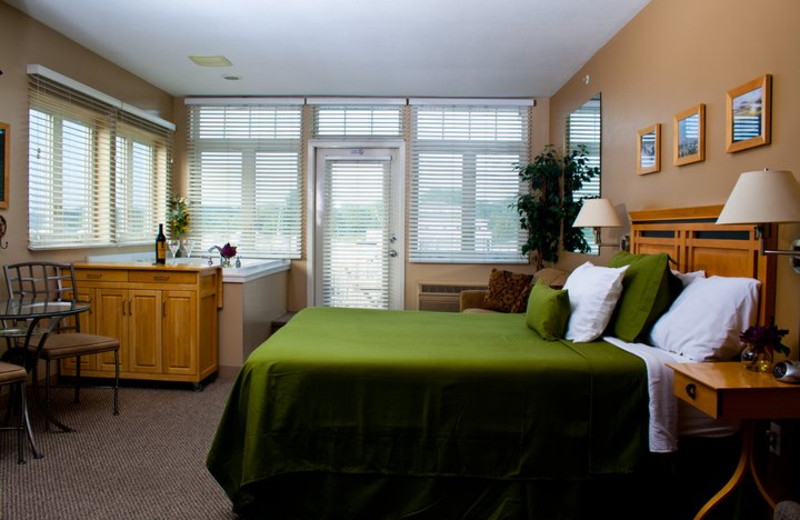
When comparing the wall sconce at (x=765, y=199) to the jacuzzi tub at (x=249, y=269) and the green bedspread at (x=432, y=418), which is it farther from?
the jacuzzi tub at (x=249, y=269)

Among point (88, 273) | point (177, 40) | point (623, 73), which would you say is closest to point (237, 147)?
point (177, 40)

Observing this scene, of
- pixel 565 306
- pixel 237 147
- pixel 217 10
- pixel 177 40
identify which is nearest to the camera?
pixel 565 306

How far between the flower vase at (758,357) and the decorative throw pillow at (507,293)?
8.78 feet

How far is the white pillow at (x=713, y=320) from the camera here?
219 centimetres

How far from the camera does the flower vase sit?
2.01 metres

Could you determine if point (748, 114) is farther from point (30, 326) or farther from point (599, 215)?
point (30, 326)

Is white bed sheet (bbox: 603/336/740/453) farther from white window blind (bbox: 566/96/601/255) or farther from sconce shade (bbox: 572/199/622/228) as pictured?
white window blind (bbox: 566/96/601/255)

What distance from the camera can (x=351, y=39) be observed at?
4.22 meters

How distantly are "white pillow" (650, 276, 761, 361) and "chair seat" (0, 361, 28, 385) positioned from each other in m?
3.12

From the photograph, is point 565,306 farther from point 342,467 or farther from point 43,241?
point 43,241

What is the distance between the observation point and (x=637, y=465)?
2.18 m

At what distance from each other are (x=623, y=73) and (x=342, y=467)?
3.23m

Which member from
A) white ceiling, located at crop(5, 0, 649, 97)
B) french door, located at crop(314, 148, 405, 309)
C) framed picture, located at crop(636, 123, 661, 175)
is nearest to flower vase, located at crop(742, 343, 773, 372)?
framed picture, located at crop(636, 123, 661, 175)

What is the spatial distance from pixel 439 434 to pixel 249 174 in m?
4.48
